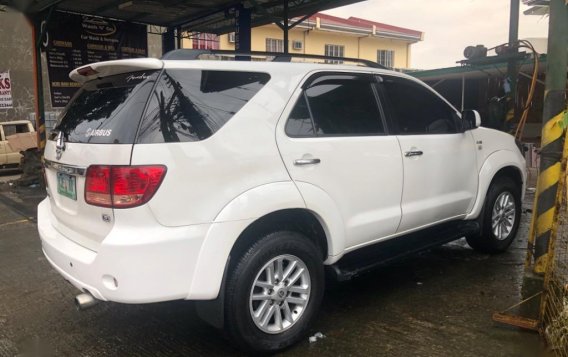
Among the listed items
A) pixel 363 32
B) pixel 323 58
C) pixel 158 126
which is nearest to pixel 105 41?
pixel 323 58

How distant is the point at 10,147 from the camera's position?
13.9m

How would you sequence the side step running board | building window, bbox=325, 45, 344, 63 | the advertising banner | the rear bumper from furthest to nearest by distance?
building window, bbox=325, 45, 344, 63, the advertising banner, the side step running board, the rear bumper

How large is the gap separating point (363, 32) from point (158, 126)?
82.9 feet

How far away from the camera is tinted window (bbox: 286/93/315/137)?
124 inches

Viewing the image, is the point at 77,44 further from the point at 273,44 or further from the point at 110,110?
the point at 273,44

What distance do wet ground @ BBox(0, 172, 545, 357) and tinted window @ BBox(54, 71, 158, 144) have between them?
1.45 metres

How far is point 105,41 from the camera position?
10.4m

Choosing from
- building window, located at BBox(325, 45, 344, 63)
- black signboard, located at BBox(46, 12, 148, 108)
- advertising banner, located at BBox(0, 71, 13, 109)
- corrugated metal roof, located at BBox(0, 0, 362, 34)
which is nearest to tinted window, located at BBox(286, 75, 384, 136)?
corrugated metal roof, located at BBox(0, 0, 362, 34)

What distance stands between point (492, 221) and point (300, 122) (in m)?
2.64

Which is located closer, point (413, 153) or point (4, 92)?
point (413, 153)

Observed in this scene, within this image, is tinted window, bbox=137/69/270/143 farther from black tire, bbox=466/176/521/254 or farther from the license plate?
black tire, bbox=466/176/521/254

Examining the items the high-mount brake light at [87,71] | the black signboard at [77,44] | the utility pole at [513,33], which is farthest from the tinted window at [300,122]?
the black signboard at [77,44]

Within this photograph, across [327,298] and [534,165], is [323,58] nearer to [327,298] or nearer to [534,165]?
[327,298]

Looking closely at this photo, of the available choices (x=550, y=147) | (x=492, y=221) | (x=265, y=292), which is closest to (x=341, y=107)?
(x=265, y=292)
